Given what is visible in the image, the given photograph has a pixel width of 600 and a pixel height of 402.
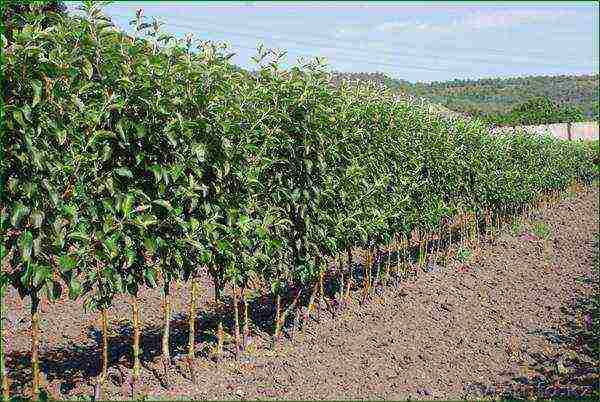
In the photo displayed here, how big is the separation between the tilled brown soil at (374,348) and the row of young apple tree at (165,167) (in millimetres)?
704

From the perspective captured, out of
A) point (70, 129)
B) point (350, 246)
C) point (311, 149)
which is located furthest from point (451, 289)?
point (70, 129)

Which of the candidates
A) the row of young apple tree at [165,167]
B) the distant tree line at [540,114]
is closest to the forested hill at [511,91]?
the distant tree line at [540,114]

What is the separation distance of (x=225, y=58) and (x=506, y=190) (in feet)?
43.7

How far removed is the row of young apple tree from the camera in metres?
4.60

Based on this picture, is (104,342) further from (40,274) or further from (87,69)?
(87,69)

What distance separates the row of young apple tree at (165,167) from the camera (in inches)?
181

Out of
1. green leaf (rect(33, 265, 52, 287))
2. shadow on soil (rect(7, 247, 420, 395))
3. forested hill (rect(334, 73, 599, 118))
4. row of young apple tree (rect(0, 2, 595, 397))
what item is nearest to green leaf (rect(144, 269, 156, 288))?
row of young apple tree (rect(0, 2, 595, 397))

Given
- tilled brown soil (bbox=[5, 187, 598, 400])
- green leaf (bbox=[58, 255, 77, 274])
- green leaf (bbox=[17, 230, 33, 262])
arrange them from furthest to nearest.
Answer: tilled brown soil (bbox=[5, 187, 598, 400]), green leaf (bbox=[58, 255, 77, 274]), green leaf (bbox=[17, 230, 33, 262])

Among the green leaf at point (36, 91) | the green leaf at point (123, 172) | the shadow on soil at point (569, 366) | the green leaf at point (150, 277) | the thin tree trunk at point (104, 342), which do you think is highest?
the green leaf at point (36, 91)

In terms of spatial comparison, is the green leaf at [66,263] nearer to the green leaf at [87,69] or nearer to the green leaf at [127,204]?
the green leaf at [127,204]

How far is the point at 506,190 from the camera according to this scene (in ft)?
58.5

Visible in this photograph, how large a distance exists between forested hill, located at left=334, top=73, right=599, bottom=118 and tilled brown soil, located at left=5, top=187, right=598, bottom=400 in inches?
3330

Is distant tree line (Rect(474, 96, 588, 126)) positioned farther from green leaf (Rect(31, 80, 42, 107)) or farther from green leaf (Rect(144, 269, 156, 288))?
green leaf (Rect(31, 80, 42, 107))

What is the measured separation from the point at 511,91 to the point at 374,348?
107789 millimetres
